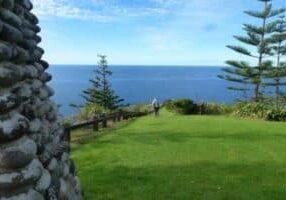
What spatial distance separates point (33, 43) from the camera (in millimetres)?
4699

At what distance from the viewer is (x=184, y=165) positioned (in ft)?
39.3


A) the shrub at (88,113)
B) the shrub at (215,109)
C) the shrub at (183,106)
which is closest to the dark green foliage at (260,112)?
the shrub at (215,109)

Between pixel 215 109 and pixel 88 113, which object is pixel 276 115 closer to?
pixel 215 109

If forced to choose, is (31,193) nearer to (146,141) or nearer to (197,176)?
(197,176)

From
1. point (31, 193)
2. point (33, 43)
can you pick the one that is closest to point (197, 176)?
point (33, 43)

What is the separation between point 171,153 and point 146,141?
103 inches

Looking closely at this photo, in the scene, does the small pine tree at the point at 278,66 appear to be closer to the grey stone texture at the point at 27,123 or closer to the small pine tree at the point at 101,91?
the small pine tree at the point at 101,91

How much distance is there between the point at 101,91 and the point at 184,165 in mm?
42396

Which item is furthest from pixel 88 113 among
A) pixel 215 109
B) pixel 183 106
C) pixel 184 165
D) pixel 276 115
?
pixel 184 165

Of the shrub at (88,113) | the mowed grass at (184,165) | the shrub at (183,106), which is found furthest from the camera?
the shrub at (183,106)

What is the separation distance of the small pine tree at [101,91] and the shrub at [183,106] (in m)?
15.9

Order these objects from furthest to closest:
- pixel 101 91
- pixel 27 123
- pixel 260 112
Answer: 1. pixel 101 91
2. pixel 260 112
3. pixel 27 123

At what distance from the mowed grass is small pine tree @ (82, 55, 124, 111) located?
113ft

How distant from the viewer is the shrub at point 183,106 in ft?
120
